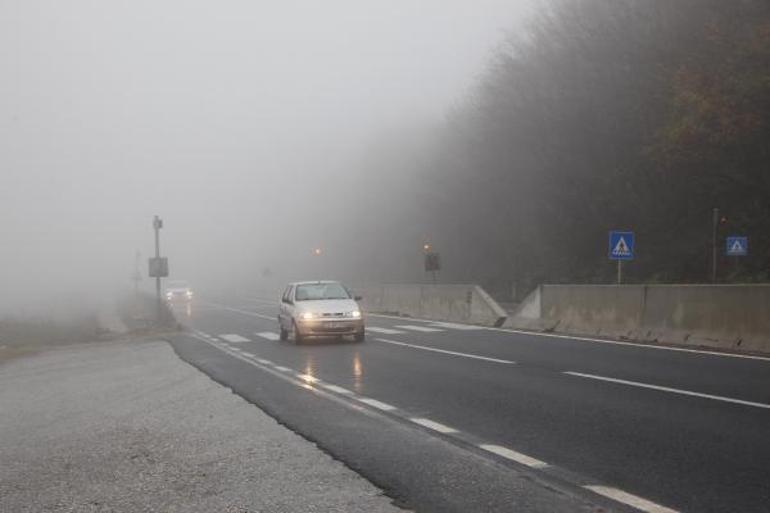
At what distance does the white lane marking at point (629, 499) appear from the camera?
480cm

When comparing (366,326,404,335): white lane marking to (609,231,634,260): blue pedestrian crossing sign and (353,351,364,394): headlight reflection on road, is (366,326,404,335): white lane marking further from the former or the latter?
(609,231,634,260): blue pedestrian crossing sign

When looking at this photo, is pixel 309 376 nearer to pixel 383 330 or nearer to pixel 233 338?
pixel 233 338

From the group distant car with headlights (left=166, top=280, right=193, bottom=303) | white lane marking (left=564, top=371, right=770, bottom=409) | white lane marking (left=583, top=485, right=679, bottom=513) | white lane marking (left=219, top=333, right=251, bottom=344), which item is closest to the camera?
white lane marking (left=583, top=485, right=679, bottom=513)

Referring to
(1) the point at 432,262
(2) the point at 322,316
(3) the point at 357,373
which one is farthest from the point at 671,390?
(1) the point at 432,262

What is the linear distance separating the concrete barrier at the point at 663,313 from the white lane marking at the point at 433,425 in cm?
806

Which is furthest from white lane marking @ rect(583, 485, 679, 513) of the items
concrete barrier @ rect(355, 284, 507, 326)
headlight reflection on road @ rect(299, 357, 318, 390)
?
concrete barrier @ rect(355, 284, 507, 326)

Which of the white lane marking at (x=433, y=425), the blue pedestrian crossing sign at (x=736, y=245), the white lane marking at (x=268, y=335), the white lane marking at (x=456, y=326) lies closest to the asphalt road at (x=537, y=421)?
the white lane marking at (x=433, y=425)

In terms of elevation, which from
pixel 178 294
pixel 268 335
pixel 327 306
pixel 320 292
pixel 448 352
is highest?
pixel 320 292

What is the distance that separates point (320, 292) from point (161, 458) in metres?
13.7

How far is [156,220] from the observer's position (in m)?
28.5

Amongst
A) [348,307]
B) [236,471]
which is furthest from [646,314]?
[236,471]

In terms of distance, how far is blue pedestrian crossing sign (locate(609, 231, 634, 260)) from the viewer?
799 inches

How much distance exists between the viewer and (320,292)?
20125 mm

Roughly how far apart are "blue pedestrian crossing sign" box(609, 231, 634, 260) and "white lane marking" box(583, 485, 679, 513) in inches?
617
